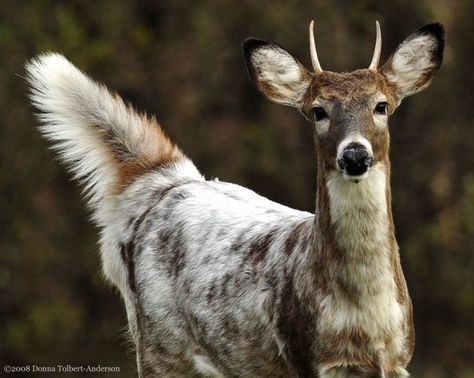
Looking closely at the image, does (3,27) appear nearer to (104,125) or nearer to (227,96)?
(227,96)

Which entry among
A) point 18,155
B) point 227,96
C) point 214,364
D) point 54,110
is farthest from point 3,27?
point 214,364

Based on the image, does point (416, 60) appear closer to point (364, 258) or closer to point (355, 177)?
point (355, 177)

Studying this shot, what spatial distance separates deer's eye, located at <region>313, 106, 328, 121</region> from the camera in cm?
888

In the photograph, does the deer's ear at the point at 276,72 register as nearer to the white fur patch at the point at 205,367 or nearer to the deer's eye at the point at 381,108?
the deer's eye at the point at 381,108

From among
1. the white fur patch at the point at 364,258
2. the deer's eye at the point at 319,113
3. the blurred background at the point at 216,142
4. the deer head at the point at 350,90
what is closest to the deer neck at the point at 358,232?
the white fur patch at the point at 364,258

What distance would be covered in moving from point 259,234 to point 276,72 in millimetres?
948

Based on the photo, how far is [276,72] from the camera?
9.38 meters

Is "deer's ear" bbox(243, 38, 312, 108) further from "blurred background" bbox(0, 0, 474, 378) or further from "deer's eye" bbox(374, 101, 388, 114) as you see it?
"blurred background" bbox(0, 0, 474, 378)

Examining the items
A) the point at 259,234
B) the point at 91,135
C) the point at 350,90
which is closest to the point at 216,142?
the point at 91,135

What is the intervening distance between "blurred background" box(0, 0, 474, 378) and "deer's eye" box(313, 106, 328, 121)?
11.4 metres

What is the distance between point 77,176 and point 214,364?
5.64 feet

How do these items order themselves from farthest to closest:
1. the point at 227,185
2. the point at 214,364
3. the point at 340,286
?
the point at 227,185, the point at 214,364, the point at 340,286

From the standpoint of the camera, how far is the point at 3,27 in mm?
21281

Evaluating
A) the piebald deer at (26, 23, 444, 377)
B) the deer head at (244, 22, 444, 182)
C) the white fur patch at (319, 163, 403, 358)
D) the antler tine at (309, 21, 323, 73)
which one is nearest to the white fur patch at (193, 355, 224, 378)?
the piebald deer at (26, 23, 444, 377)
